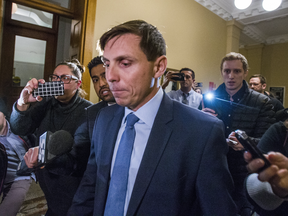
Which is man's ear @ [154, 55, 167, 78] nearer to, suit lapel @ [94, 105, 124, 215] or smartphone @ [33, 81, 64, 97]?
suit lapel @ [94, 105, 124, 215]

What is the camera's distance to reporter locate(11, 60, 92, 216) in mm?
942

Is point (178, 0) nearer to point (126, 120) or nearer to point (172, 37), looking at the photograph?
point (172, 37)

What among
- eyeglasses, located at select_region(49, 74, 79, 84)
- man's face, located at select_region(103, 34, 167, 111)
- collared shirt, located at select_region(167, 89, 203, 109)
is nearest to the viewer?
man's face, located at select_region(103, 34, 167, 111)

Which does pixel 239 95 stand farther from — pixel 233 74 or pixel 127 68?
pixel 127 68

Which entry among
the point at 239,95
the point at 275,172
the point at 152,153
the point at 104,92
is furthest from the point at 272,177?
the point at 104,92

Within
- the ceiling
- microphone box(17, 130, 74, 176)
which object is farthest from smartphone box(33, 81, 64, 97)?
the ceiling

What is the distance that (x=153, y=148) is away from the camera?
0.60m

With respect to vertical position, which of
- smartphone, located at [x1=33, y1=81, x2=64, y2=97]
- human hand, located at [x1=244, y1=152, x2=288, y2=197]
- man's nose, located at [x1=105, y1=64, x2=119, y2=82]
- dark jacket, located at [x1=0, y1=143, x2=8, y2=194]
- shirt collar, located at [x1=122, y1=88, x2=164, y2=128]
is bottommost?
dark jacket, located at [x1=0, y1=143, x2=8, y2=194]

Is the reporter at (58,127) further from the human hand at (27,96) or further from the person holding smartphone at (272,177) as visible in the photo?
the person holding smartphone at (272,177)

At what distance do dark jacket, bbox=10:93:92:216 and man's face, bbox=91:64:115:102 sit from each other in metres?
0.18

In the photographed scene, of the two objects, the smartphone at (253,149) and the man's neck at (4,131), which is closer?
the smartphone at (253,149)

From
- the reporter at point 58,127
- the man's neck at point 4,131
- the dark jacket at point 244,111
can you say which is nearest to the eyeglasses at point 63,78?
the reporter at point 58,127

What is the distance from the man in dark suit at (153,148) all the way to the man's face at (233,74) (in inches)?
22.3

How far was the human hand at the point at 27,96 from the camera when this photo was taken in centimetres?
93
